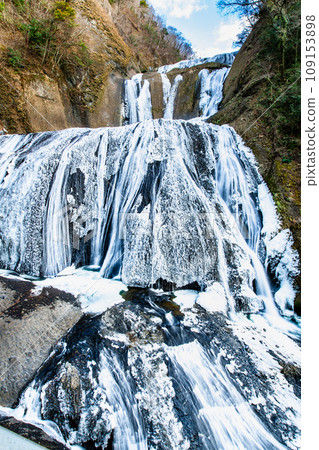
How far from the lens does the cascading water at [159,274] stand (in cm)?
189

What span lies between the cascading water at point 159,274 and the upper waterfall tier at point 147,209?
0.08ft

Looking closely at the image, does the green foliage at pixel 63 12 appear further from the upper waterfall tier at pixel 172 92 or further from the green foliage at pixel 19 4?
the upper waterfall tier at pixel 172 92

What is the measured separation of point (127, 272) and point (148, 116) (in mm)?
9023

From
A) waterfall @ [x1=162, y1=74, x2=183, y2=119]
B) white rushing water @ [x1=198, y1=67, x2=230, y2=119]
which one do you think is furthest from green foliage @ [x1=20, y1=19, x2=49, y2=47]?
white rushing water @ [x1=198, y1=67, x2=230, y2=119]

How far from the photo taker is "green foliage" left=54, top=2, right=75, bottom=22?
876cm

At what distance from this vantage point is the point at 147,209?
13.2 feet

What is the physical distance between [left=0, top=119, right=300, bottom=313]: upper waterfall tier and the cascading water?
0.08 ft

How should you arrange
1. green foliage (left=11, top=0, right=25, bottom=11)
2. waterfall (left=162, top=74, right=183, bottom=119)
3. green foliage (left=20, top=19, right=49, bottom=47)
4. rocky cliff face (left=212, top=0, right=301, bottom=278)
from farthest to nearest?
waterfall (left=162, top=74, right=183, bottom=119) < green foliage (left=11, top=0, right=25, bottom=11) < green foliage (left=20, top=19, right=49, bottom=47) < rocky cliff face (left=212, top=0, right=301, bottom=278)

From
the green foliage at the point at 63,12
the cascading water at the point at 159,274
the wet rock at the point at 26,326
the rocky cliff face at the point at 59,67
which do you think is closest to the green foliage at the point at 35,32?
the rocky cliff face at the point at 59,67

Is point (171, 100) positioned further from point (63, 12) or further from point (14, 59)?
point (14, 59)

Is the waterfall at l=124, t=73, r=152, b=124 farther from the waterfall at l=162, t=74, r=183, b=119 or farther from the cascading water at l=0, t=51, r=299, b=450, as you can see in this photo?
the cascading water at l=0, t=51, r=299, b=450

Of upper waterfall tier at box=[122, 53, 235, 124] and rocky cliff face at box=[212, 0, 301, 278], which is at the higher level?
upper waterfall tier at box=[122, 53, 235, 124]

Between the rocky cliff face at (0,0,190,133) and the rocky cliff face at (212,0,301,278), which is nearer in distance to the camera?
the rocky cliff face at (212,0,301,278)
